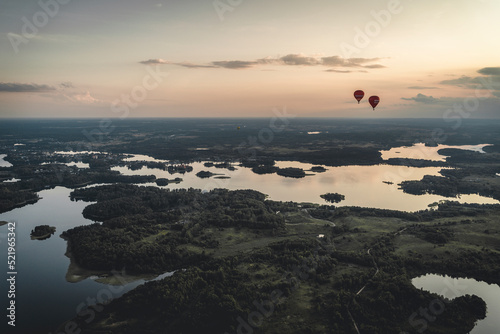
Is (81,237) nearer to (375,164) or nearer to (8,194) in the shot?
(8,194)

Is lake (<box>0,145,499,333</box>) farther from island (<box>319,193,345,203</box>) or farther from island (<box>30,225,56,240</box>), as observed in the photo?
island (<box>319,193,345,203</box>)

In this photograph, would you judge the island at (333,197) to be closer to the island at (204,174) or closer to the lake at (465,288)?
the lake at (465,288)

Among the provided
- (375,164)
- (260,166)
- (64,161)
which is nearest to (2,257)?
(260,166)

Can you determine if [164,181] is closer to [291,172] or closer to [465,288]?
[291,172]

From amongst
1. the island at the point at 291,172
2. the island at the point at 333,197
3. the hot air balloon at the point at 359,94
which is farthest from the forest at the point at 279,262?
the island at the point at 291,172

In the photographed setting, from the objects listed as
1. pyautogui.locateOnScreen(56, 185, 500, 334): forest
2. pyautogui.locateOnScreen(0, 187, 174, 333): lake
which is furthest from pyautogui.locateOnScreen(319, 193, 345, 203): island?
pyautogui.locateOnScreen(0, 187, 174, 333): lake
